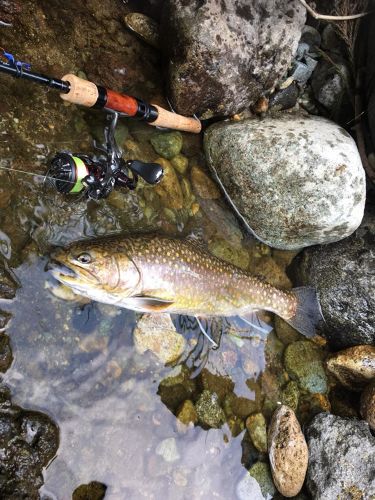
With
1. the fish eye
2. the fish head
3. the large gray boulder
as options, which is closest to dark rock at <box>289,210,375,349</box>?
the large gray boulder

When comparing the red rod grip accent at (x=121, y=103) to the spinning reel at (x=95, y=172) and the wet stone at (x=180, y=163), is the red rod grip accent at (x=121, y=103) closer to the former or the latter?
the spinning reel at (x=95, y=172)

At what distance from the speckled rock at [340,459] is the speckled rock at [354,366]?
1.95 feet

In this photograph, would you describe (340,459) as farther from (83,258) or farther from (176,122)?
(176,122)

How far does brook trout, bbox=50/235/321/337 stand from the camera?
3793 mm

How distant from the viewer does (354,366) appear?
564 cm

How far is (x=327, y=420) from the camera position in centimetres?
537

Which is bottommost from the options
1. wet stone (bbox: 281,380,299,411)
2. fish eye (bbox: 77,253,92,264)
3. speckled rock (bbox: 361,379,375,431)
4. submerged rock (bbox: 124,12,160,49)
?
wet stone (bbox: 281,380,299,411)

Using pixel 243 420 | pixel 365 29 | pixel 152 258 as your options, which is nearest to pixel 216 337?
pixel 243 420

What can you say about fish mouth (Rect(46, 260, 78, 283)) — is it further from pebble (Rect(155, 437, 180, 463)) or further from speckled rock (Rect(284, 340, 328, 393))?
speckled rock (Rect(284, 340, 328, 393))

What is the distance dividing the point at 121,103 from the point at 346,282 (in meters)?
3.69

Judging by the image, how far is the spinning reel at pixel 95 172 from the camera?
154 inches

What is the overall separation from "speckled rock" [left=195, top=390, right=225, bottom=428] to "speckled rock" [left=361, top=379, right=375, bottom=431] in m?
1.93

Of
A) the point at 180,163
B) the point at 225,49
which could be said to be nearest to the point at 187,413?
the point at 180,163

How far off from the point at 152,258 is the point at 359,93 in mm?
3967
